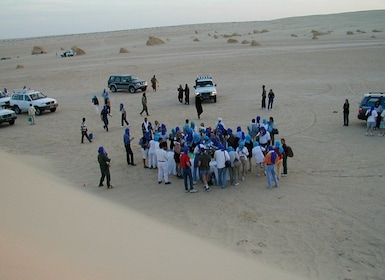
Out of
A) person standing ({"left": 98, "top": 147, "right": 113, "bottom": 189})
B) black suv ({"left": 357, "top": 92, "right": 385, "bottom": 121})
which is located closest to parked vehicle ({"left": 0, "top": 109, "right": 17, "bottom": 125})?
person standing ({"left": 98, "top": 147, "right": 113, "bottom": 189})

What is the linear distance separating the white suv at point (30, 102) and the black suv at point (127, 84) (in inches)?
288

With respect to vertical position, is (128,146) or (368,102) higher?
(368,102)

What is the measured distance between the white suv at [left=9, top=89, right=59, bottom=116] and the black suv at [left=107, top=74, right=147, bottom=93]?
7.31 meters

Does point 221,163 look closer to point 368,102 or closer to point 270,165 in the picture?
point 270,165

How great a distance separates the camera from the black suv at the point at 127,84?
33500 millimetres

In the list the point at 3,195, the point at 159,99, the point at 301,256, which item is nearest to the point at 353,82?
the point at 159,99

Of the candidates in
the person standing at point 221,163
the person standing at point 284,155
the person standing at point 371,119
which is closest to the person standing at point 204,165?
the person standing at point 221,163

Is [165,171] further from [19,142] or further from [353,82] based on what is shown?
[353,82]

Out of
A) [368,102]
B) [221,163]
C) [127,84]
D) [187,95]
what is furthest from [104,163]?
[127,84]

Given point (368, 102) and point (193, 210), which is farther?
point (368, 102)

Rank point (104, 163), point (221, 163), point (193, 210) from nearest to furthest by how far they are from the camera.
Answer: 1. point (193, 210)
2. point (221, 163)
3. point (104, 163)

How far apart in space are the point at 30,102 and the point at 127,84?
342 inches

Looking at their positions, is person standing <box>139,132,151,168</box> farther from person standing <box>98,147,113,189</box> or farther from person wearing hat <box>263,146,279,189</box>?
person wearing hat <box>263,146,279,189</box>

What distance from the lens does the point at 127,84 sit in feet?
111
